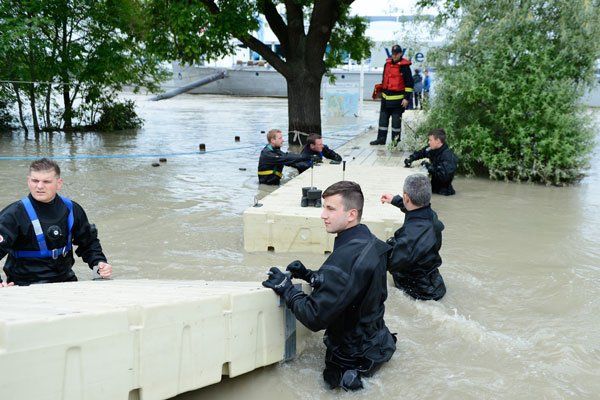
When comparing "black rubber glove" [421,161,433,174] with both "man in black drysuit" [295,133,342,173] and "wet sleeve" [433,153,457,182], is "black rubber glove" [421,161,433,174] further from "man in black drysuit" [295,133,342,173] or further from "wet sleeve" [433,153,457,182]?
"man in black drysuit" [295,133,342,173]

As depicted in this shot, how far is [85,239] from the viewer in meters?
4.49

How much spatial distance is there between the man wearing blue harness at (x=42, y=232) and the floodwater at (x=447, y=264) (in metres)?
1.46

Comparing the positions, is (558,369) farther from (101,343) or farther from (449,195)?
(449,195)

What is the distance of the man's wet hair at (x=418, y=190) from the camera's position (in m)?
4.84

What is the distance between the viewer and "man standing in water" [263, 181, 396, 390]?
3447 millimetres

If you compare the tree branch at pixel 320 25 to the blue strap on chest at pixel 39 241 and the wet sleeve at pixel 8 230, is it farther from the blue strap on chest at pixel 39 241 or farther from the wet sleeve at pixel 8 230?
the wet sleeve at pixel 8 230

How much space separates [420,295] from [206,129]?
48.0 ft

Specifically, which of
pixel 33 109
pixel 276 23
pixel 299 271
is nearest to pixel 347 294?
pixel 299 271

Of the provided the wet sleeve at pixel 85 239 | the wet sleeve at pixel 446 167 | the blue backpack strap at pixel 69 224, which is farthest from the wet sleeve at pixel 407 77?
the blue backpack strap at pixel 69 224

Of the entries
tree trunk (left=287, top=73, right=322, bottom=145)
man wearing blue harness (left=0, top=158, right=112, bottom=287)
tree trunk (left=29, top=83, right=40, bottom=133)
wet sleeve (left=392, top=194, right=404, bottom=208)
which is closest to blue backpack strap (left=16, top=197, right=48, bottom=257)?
man wearing blue harness (left=0, top=158, right=112, bottom=287)

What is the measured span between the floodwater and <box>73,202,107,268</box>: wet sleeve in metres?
1.44

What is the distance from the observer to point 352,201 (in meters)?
3.63

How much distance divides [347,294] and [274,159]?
6.18 m

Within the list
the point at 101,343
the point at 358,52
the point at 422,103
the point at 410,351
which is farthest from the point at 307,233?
the point at 358,52
